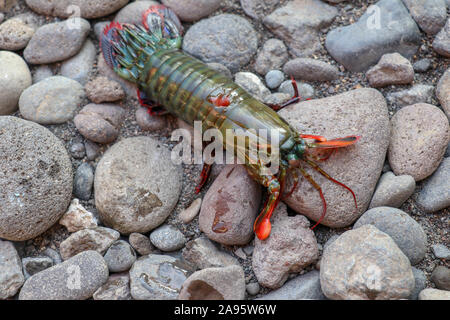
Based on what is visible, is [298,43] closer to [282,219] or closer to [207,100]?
[207,100]

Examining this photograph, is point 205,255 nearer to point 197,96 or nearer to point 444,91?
point 197,96

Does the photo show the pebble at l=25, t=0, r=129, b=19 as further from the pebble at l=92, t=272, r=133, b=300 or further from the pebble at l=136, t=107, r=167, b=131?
the pebble at l=92, t=272, r=133, b=300

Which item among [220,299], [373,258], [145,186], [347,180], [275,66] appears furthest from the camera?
[275,66]

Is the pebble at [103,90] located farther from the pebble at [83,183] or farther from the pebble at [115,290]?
the pebble at [115,290]

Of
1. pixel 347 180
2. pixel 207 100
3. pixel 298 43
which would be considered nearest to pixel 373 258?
pixel 347 180

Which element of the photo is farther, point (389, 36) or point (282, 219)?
point (389, 36)

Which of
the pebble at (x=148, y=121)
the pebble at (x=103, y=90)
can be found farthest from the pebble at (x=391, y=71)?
the pebble at (x=103, y=90)

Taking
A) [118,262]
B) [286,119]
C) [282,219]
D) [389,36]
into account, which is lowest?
[118,262]
